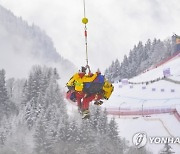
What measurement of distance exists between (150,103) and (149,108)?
118 inches

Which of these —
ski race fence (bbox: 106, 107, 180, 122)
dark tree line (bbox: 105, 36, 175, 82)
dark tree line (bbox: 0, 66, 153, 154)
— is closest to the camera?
dark tree line (bbox: 0, 66, 153, 154)

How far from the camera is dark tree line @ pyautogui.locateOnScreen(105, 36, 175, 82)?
13338 centimetres

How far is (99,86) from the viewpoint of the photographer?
66.9 feet

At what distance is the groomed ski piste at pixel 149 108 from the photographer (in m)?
79.9

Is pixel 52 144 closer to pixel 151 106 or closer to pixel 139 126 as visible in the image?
pixel 139 126

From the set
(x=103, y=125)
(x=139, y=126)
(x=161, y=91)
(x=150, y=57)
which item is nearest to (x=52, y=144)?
(x=103, y=125)

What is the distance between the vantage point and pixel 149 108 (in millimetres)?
87625

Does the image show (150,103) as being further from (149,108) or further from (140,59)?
(140,59)

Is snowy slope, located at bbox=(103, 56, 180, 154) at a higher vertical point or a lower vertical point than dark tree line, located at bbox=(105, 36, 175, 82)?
lower

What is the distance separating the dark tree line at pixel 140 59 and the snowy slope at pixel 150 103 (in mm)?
20382

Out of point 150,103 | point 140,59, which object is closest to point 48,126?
point 150,103

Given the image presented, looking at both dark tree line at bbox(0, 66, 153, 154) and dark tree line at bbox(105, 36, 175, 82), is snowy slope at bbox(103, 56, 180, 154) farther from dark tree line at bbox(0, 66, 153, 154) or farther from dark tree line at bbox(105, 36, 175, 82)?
dark tree line at bbox(105, 36, 175, 82)

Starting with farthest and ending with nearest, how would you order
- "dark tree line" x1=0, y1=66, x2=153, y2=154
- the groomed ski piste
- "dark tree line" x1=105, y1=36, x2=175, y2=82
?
"dark tree line" x1=105, y1=36, x2=175, y2=82 < the groomed ski piste < "dark tree line" x1=0, y1=66, x2=153, y2=154

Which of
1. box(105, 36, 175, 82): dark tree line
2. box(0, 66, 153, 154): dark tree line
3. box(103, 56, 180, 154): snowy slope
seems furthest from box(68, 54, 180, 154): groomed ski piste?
box(105, 36, 175, 82): dark tree line
